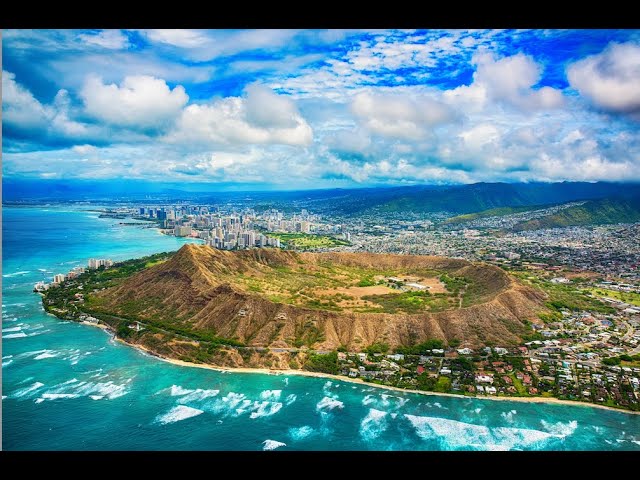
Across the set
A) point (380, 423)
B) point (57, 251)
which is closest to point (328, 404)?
point (380, 423)

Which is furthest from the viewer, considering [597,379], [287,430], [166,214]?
[166,214]

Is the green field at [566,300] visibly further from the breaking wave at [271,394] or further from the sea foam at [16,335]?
the sea foam at [16,335]

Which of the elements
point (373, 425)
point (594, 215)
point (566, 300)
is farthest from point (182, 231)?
point (594, 215)

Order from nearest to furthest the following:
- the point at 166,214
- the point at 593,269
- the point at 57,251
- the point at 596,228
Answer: the point at 593,269 → the point at 57,251 → the point at 596,228 → the point at 166,214

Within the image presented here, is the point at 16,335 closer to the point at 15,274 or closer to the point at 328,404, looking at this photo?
the point at 15,274

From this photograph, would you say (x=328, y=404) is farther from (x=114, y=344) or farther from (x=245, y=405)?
(x=114, y=344)

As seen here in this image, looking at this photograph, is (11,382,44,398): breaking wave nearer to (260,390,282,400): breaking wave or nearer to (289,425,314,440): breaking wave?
(260,390,282,400): breaking wave

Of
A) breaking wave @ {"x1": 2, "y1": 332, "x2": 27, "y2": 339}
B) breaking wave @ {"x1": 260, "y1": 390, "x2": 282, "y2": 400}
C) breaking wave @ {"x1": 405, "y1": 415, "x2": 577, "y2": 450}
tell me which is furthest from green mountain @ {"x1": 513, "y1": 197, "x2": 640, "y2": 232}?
breaking wave @ {"x1": 2, "y1": 332, "x2": 27, "y2": 339}
